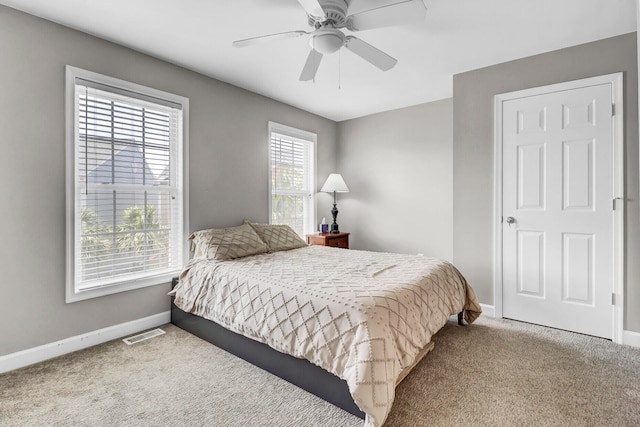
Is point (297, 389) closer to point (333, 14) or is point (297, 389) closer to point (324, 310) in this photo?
point (324, 310)

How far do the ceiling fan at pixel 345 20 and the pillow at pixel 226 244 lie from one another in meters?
1.63

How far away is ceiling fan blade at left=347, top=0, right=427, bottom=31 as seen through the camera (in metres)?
1.72

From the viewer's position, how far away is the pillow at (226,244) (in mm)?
2802

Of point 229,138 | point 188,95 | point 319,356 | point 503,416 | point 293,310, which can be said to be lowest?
point 503,416

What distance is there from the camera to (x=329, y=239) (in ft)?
13.9

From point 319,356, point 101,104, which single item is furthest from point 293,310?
point 101,104

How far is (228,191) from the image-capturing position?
3.49 meters

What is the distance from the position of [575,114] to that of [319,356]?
9.57ft

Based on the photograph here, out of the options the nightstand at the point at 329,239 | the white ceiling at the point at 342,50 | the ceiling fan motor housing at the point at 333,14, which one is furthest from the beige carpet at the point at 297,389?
the white ceiling at the point at 342,50

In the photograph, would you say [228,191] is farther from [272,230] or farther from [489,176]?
[489,176]

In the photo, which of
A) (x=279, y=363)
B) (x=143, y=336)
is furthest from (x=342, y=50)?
(x=143, y=336)

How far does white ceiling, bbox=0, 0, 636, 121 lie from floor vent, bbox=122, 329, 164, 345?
97.2 inches

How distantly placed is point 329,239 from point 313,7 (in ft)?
9.54

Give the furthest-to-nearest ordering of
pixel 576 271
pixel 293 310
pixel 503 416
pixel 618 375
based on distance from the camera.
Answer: pixel 576 271 < pixel 618 375 < pixel 293 310 < pixel 503 416
